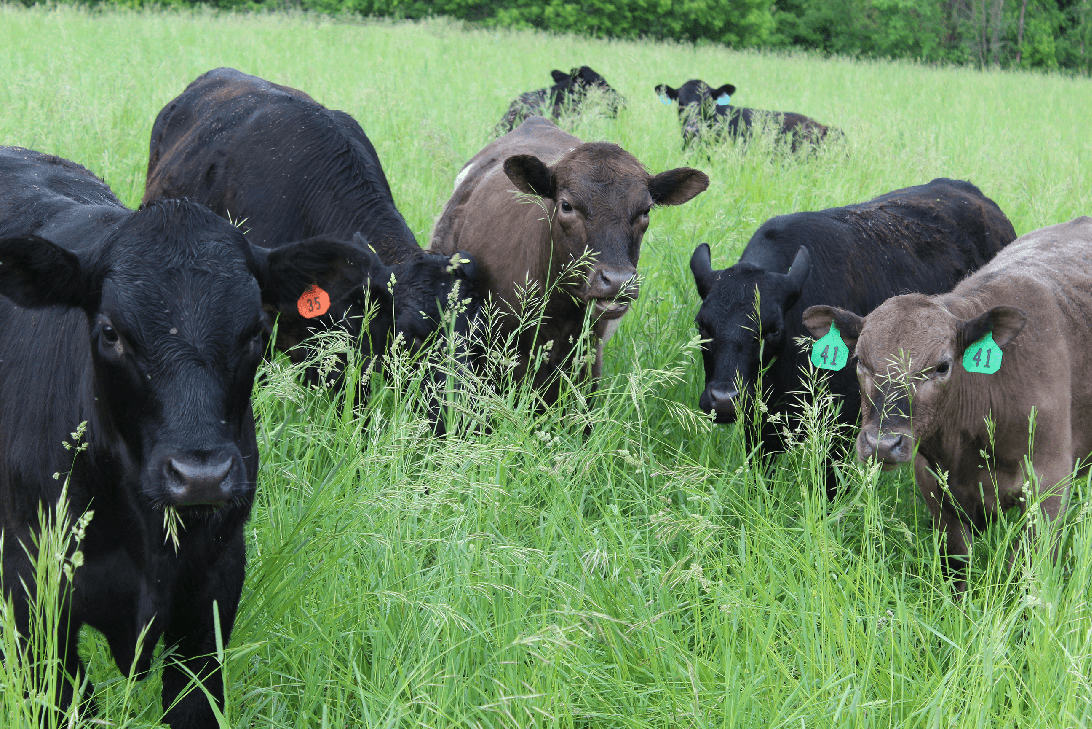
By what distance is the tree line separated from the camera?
3406 centimetres

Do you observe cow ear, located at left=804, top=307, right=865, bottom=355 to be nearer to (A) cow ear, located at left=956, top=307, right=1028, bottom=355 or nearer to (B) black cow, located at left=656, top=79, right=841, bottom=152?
(A) cow ear, located at left=956, top=307, right=1028, bottom=355

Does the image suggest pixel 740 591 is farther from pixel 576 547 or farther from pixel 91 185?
pixel 91 185

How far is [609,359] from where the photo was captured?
528 centimetres

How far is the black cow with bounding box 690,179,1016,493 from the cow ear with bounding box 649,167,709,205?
39cm

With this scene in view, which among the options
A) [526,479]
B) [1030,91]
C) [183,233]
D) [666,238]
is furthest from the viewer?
[1030,91]

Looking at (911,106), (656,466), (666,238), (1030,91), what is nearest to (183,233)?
(656,466)

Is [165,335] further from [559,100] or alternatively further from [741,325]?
[559,100]

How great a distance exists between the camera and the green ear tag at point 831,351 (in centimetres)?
387

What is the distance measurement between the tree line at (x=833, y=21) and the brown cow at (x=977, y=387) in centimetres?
3108

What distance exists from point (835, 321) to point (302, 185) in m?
3.14

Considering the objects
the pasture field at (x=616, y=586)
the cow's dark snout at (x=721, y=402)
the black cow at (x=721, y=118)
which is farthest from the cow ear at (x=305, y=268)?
the black cow at (x=721, y=118)

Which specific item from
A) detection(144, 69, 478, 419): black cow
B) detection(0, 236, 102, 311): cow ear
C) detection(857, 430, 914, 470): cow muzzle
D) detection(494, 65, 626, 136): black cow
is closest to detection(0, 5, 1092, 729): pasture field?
detection(857, 430, 914, 470): cow muzzle

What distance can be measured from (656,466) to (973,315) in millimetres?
1463

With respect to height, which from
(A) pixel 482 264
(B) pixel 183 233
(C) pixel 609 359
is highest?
(B) pixel 183 233
